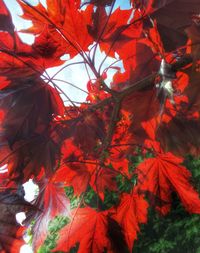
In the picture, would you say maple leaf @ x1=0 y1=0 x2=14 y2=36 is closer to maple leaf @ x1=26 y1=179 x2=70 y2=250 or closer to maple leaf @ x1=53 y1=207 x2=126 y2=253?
maple leaf @ x1=26 y1=179 x2=70 y2=250

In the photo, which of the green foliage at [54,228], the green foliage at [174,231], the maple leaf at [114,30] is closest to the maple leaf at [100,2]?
the maple leaf at [114,30]

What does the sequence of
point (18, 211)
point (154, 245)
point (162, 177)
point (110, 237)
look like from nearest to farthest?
1. point (18, 211)
2. point (110, 237)
3. point (162, 177)
4. point (154, 245)

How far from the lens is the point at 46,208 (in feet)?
2.38

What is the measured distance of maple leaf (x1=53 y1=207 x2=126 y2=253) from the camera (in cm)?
75

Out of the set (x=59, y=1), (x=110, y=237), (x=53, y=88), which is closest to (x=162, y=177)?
(x=110, y=237)

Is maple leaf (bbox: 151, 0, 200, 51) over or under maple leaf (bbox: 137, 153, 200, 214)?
over

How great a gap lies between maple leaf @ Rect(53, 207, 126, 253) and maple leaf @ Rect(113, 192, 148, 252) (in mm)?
45

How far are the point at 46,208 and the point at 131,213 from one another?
A: 223 millimetres

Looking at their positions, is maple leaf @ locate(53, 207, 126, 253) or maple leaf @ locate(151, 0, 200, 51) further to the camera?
maple leaf @ locate(53, 207, 126, 253)

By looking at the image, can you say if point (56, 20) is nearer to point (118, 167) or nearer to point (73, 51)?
point (73, 51)

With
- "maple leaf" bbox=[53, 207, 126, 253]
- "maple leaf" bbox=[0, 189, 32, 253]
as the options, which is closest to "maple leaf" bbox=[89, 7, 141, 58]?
"maple leaf" bbox=[0, 189, 32, 253]

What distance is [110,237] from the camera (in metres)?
0.73

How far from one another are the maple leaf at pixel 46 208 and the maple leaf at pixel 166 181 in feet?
0.71

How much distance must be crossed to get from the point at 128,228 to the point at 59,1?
557 millimetres
